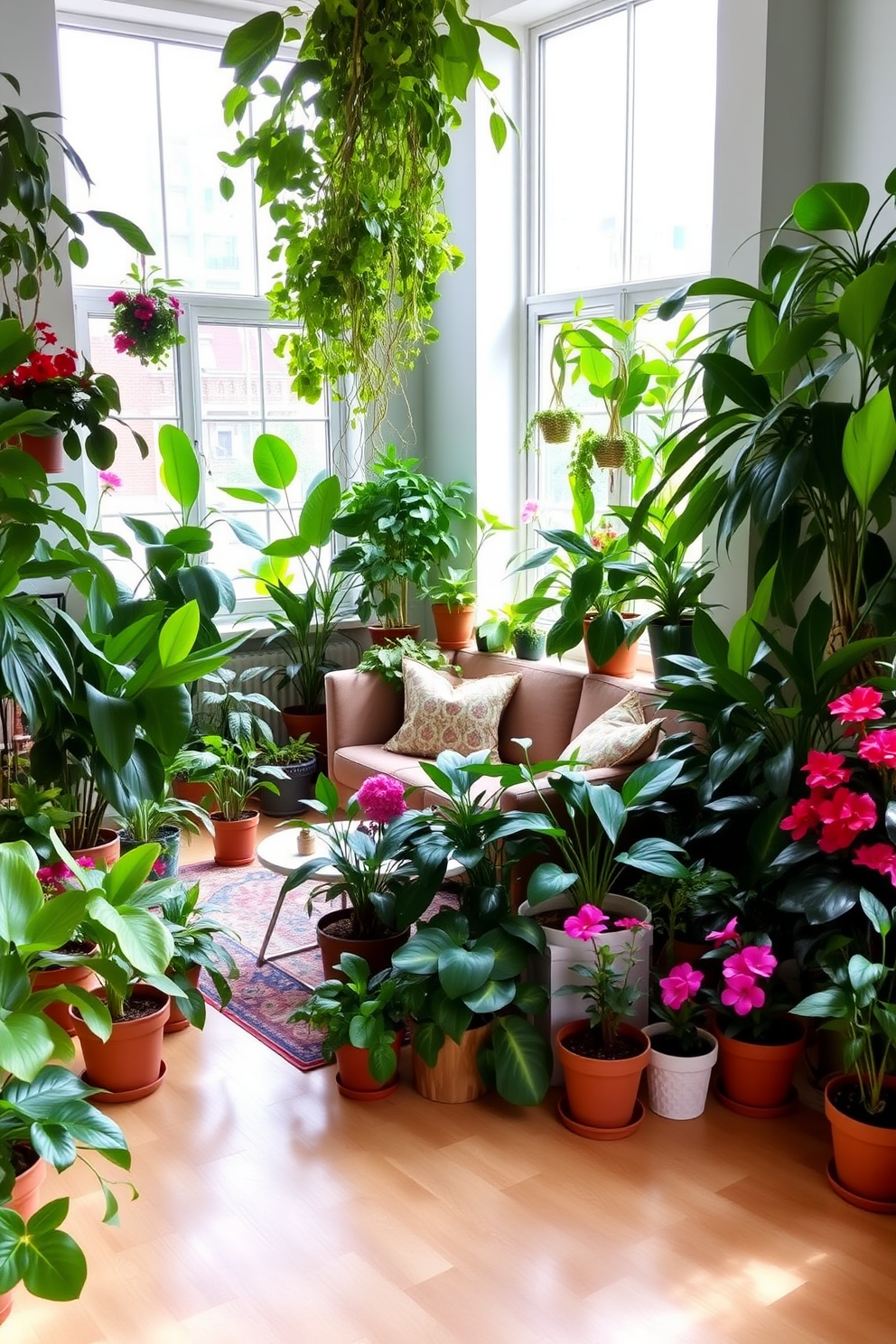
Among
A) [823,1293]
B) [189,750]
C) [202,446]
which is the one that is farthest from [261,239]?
[823,1293]

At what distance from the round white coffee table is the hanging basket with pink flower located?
1911 millimetres

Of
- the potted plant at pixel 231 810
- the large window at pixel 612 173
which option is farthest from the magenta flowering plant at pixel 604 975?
the large window at pixel 612 173

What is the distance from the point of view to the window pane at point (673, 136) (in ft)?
14.1

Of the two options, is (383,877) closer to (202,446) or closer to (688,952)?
(688,952)

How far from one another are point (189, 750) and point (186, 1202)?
7.25 feet

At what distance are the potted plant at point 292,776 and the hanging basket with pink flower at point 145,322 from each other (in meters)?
1.59

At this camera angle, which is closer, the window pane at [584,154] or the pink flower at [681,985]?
the pink flower at [681,985]

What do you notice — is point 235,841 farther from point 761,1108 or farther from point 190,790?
point 761,1108

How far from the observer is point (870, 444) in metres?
2.62

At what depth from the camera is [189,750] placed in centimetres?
454

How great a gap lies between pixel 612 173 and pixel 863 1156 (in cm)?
371

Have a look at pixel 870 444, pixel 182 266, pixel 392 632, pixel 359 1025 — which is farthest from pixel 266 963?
pixel 182 266

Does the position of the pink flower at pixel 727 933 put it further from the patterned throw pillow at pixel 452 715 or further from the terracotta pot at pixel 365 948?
the patterned throw pillow at pixel 452 715

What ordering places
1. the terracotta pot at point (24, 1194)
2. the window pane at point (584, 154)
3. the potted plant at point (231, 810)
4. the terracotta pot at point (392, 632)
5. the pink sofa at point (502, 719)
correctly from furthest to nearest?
the terracotta pot at point (392, 632), the window pane at point (584, 154), the potted plant at point (231, 810), the pink sofa at point (502, 719), the terracotta pot at point (24, 1194)
